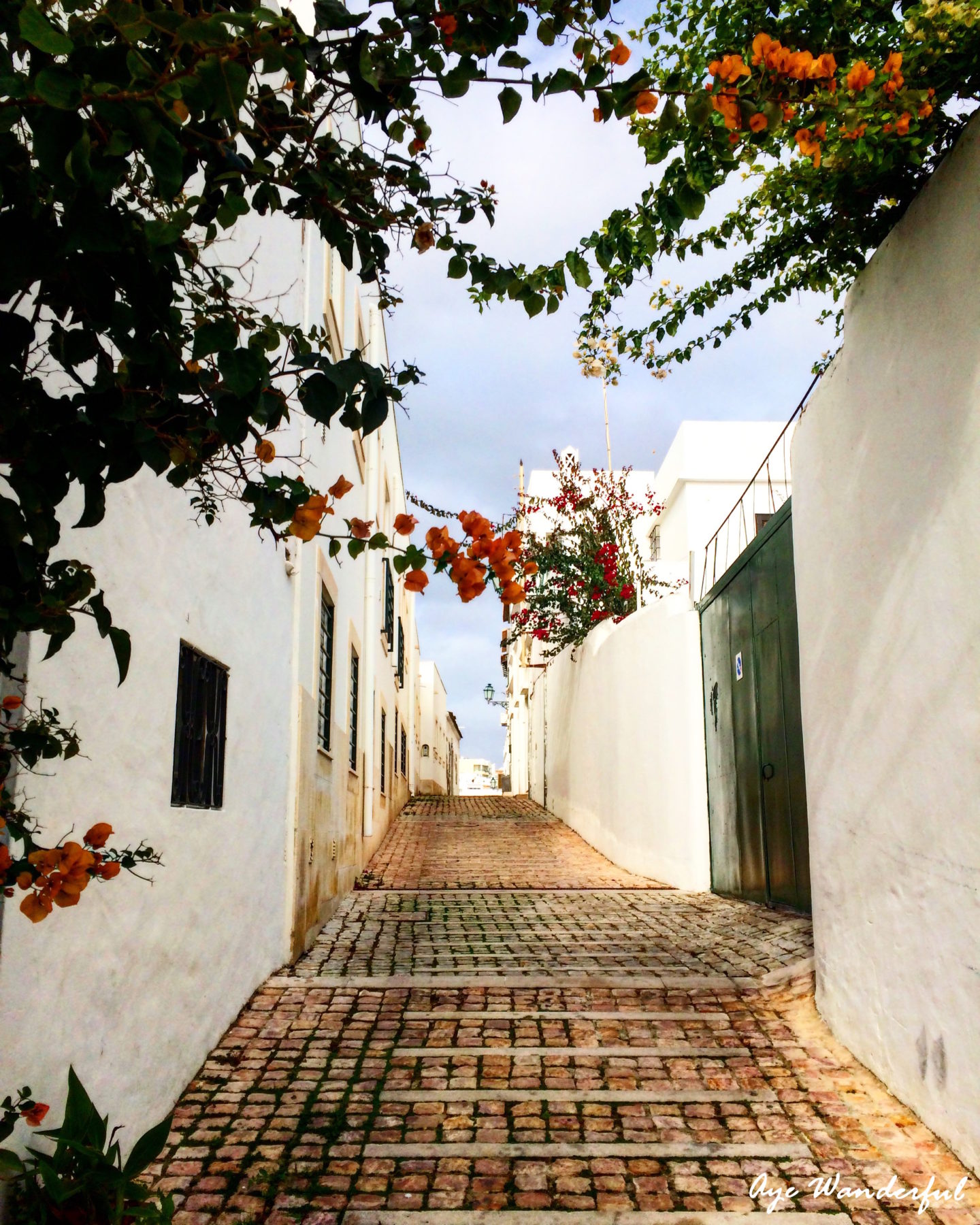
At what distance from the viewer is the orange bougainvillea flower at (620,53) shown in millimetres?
2164

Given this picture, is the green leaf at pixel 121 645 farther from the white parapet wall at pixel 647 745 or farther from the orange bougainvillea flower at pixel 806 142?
the white parapet wall at pixel 647 745

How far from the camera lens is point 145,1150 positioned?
2711 millimetres

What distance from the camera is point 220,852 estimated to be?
4543 millimetres

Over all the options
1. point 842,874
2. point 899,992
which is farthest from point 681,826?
point 899,992

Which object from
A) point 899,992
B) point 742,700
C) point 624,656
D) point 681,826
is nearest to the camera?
point 899,992

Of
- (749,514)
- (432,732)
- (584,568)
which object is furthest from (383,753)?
(432,732)

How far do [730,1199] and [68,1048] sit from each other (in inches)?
83.8

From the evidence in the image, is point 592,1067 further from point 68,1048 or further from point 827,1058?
point 68,1048

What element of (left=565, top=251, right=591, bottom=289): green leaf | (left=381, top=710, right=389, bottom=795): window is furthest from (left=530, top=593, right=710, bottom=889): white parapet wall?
(left=565, top=251, right=591, bottom=289): green leaf

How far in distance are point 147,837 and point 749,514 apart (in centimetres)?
1178

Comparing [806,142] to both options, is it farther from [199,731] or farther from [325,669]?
[325,669]

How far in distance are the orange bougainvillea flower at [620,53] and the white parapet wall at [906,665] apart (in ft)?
5.28

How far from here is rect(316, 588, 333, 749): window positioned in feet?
25.6

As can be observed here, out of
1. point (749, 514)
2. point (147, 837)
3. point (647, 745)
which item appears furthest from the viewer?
point (749, 514)
